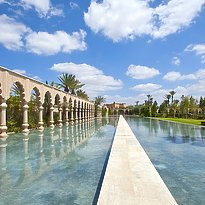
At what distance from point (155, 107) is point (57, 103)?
160 ft

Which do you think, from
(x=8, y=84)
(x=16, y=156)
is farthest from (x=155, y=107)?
(x=16, y=156)

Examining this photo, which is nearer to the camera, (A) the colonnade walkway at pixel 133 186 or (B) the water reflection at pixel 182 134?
(A) the colonnade walkway at pixel 133 186

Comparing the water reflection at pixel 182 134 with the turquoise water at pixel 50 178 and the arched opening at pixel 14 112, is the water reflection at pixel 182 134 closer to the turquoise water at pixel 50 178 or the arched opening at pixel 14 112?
the turquoise water at pixel 50 178

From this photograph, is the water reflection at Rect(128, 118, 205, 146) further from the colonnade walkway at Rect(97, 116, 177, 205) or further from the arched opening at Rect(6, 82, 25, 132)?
the arched opening at Rect(6, 82, 25, 132)

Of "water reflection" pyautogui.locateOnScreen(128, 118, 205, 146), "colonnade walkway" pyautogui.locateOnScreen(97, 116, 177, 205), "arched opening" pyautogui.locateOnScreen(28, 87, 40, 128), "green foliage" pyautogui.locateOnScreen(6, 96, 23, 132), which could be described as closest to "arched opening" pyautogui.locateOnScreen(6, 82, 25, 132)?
"green foliage" pyautogui.locateOnScreen(6, 96, 23, 132)

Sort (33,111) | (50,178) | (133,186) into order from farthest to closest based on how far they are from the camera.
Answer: (33,111) → (50,178) → (133,186)

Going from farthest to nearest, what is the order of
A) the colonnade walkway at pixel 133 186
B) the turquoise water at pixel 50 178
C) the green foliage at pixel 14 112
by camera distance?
the green foliage at pixel 14 112 → the turquoise water at pixel 50 178 → the colonnade walkway at pixel 133 186

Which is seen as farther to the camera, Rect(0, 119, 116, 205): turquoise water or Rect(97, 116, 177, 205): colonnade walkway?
Rect(0, 119, 116, 205): turquoise water

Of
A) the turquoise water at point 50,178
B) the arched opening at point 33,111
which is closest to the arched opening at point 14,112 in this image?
the arched opening at point 33,111

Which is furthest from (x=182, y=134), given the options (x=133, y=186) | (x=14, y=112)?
(x=133, y=186)

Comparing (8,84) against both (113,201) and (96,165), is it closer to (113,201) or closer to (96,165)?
(96,165)

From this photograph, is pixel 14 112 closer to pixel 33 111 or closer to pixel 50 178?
pixel 33 111

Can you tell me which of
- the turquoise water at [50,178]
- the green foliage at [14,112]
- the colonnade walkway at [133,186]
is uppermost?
the green foliage at [14,112]

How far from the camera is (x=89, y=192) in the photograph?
4031 millimetres
